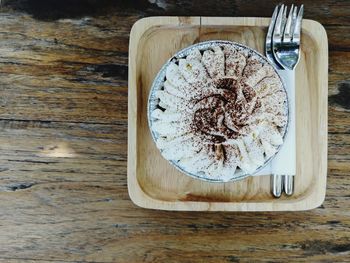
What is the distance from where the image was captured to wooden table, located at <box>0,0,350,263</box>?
1.40 meters

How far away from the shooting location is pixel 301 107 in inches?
53.2

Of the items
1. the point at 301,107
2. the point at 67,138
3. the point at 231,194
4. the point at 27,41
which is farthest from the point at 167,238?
the point at 27,41

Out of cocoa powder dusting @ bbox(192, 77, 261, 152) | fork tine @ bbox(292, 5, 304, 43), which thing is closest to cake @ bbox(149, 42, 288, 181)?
cocoa powder dusting @ bbox(192, 77, 261, 152)

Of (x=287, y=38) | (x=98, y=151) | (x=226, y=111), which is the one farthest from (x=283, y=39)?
(x=98, y=151)

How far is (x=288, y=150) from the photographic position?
1.30 m

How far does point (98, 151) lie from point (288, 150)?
1.47ft

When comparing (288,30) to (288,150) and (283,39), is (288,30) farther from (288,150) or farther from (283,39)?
(288,150)

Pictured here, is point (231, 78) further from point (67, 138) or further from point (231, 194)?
point (67, 138)

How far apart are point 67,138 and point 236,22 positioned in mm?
485

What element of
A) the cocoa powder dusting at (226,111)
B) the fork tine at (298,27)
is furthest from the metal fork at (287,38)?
the cocoa powder dusting at (226,111)

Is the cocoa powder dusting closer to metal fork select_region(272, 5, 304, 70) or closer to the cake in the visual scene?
the cake

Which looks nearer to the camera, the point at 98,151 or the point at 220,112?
the point at 220,112

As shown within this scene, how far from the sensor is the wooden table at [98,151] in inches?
55.0

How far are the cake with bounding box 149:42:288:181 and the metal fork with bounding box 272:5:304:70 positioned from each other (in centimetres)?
7
